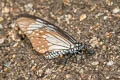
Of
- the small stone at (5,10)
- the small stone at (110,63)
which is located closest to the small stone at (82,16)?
the small stone at (110,63)

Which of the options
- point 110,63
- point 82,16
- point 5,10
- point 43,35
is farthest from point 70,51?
point 5,10

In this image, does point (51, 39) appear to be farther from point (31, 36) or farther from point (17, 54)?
point (17, 54)

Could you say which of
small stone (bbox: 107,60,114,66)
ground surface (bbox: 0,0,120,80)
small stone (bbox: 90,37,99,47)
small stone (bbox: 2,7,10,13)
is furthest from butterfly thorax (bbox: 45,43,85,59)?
small stone (bbox: 2,7,10,13)

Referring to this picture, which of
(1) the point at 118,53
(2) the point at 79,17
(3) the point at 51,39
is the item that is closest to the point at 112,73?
(1) the point at 118,53

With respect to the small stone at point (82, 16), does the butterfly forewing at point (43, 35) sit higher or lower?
lower

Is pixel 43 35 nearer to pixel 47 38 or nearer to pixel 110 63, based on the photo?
pixel 47 38

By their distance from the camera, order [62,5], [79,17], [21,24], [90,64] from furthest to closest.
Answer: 1. [62,5]
2. [79,17]
3. [21,24]
4. [90,64]

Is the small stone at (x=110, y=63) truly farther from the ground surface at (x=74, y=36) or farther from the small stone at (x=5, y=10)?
the small stone at (x=5, y=10)
